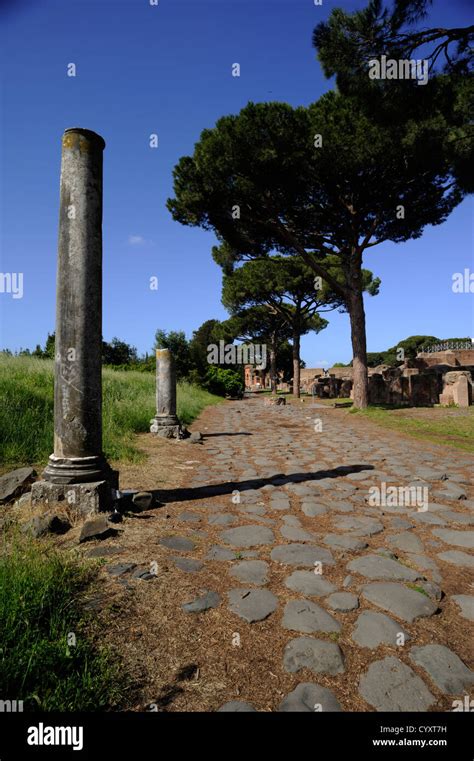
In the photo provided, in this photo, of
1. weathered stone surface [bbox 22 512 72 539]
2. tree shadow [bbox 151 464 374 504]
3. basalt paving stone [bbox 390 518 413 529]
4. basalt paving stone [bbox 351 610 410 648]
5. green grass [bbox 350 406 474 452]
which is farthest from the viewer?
green grass [bbox 350 406 474 452]

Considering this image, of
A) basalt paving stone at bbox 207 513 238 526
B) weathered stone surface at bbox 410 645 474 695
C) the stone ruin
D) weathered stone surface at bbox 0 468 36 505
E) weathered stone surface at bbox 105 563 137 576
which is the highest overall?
the stone ruin

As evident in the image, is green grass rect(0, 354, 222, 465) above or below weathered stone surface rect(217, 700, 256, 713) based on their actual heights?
above

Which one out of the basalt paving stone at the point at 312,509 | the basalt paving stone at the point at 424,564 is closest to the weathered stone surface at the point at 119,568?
the basalt paving stone at the point at 312,509

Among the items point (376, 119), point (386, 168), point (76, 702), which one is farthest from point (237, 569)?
point (386, 168)

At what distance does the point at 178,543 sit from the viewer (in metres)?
2.84

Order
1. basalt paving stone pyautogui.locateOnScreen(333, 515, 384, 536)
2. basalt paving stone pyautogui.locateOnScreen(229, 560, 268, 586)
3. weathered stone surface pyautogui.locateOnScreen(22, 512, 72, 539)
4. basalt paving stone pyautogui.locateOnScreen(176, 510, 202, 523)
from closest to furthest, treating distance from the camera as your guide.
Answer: basalt paving stone pyautogui.locateOnScreen(229, 560, 268, 586), weathered stone surface pyautogui.locateOnScreen(22, 512, 72, 539), basalt paving stone pyautogui.locateOnScreen(333, 515, 384, 536), basalt paving stone pyautogui.locateOnScreen(176, 510, 202, 523)

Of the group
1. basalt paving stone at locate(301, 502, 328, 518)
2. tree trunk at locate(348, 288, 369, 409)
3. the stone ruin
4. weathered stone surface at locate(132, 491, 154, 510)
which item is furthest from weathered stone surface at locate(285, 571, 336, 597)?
the stone ruin

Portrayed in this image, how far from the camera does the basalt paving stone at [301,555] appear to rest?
2.59m

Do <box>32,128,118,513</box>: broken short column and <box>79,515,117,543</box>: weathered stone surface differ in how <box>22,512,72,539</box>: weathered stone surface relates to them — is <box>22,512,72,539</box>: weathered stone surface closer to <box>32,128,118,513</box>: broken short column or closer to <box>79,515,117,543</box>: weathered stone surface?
<box>79,515,117,543</box>: weathered stone surface

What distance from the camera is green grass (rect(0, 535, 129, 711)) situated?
4.46 feet

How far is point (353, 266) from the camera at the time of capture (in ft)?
46.9

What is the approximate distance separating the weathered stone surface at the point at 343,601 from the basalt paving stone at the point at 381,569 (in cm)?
27

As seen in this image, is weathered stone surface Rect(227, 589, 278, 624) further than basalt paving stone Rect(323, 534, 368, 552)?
No

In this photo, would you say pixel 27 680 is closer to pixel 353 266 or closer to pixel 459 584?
pixel 459 584
